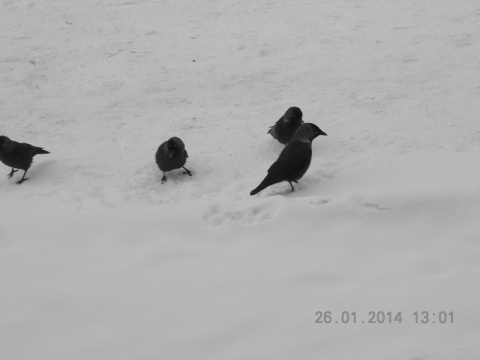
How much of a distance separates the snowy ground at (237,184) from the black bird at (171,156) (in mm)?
224

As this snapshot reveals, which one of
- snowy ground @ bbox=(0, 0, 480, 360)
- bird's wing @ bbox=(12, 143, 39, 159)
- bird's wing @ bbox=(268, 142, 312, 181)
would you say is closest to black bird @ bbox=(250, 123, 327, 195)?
bird's wing @ bbox=(268, 142, 312, 181)

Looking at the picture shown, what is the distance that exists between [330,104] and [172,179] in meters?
2.56

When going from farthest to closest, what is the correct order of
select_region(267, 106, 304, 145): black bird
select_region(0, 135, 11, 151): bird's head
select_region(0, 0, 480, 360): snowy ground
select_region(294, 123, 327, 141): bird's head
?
1. select_region(267, 106, 304, 145): black bird
2. select_region(0, 135, 11, 151): bird's head
3. select_region(294, 123, 327, 141): bird's head
4. select_region(0, 0, 480, 360): snowy ground

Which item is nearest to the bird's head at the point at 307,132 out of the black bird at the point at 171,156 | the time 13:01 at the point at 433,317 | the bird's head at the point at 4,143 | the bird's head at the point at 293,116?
the bird's head at the point at 293,116

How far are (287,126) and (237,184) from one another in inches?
40.4

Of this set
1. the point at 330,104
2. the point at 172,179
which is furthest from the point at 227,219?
the point at 330,104

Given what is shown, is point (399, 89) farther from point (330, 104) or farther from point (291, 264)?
point (291, 264)

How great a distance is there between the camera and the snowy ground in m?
3.85

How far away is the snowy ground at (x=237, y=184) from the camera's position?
3.85m

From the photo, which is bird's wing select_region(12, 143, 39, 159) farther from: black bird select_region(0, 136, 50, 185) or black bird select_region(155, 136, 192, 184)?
black bird select_region(155, 136, 192, 184)

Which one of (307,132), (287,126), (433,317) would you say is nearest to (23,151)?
(287,126)

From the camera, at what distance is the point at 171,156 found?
19.8 feet

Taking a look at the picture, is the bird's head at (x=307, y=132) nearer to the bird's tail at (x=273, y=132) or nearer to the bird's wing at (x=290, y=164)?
the bird's wing at (x=290, y=164)

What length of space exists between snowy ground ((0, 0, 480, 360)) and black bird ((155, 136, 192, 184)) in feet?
0.74
